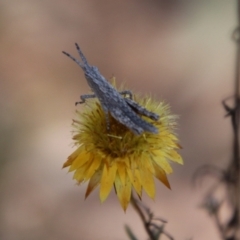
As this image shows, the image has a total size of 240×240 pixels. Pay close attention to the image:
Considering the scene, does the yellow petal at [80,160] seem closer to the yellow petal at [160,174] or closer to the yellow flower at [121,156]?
the yellow flower at [121,156]

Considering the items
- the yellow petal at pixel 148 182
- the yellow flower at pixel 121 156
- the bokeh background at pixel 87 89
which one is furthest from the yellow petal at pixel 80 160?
the bokeh background at pixel 87 89

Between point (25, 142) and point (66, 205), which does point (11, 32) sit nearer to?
point (25, 142)

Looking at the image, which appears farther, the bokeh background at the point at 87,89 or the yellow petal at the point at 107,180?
the bokeh background at the point at 87,89

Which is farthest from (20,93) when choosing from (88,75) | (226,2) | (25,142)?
(88,75)

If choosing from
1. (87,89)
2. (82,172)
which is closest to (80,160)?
(82,172)

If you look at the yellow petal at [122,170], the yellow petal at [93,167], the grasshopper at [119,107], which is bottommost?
the yellow petal at [122,170]

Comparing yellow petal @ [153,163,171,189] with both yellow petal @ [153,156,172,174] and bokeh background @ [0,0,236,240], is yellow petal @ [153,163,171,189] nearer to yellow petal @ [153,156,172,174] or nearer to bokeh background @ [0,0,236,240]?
yellow petal @ [153,156,172,174]
